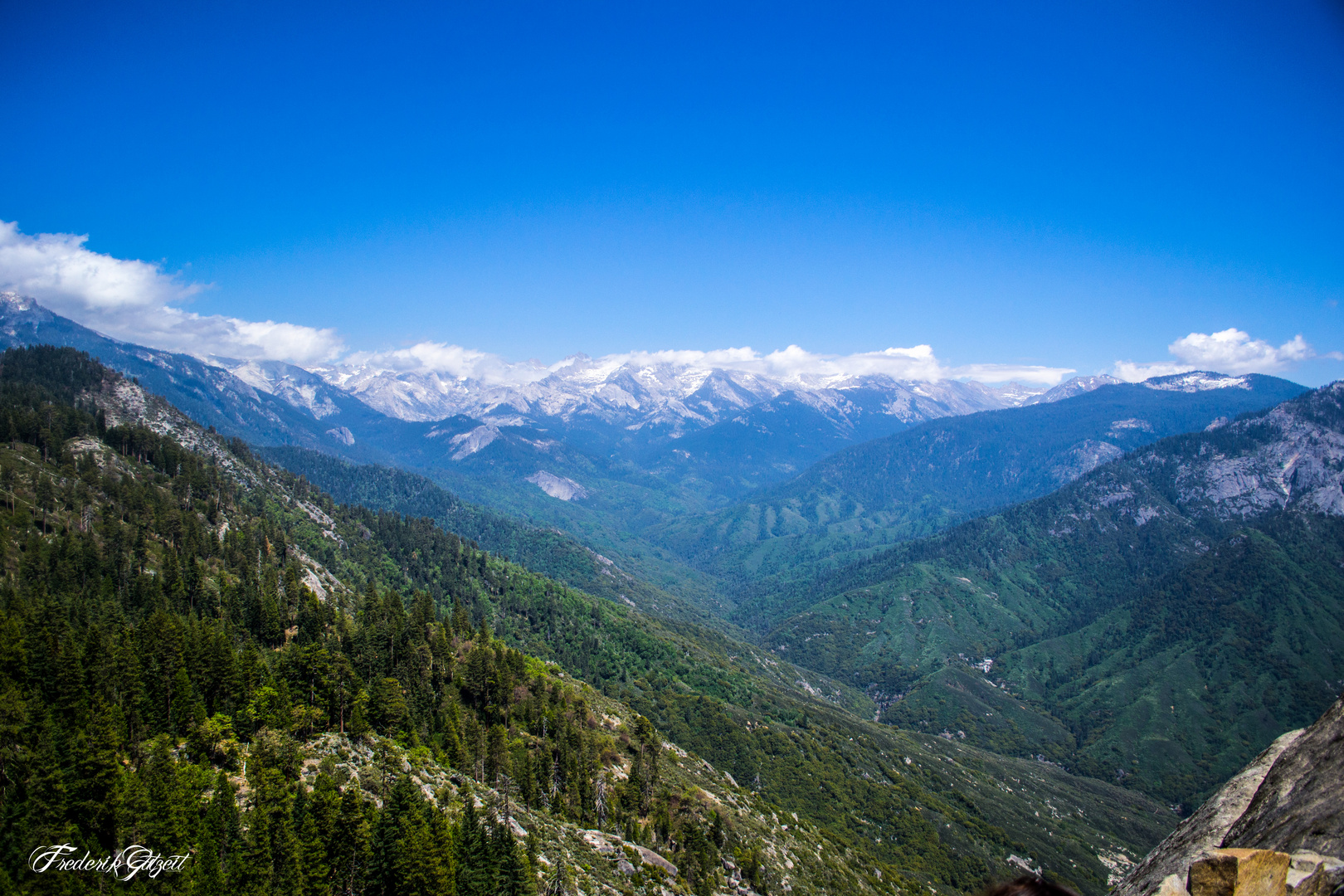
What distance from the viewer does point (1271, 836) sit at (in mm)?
10586

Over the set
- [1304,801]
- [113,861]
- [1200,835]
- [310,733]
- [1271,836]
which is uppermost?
[1304,801]


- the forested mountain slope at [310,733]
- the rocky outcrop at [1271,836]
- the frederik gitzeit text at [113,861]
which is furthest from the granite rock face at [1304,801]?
the frederik gitzeit text at [113,861]

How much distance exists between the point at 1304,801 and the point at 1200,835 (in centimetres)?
455

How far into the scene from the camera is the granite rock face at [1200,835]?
40.2ft

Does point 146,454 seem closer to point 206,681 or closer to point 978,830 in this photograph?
point 206,681

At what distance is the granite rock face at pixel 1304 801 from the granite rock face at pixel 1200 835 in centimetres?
60

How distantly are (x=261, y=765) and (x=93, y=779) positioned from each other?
1013 centimetres

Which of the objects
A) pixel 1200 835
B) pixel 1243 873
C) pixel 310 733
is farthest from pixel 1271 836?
pixel 310 733

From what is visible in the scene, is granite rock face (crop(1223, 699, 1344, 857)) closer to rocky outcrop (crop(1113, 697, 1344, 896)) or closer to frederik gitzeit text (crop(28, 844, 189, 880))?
rocky outcrop (crop(1113, 697, 1344, 896))

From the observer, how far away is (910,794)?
175m

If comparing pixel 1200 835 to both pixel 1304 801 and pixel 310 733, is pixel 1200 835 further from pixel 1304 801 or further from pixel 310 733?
pixel 310 733

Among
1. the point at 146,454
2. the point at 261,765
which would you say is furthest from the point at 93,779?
the point at 146,454

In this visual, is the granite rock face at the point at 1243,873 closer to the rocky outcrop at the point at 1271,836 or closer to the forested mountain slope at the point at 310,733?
the rocky outcrop at the point at 1271,836

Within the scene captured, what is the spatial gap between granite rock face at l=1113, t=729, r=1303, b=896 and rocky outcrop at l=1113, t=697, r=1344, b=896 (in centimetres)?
3
